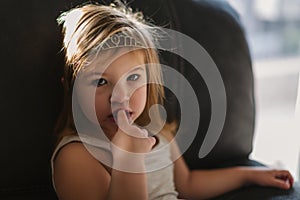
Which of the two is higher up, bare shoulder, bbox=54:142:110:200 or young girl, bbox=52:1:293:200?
A: young girl, bbox=52:1:293:200

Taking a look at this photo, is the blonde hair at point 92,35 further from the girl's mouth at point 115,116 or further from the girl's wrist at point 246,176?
the girl's wrist at point 246,176

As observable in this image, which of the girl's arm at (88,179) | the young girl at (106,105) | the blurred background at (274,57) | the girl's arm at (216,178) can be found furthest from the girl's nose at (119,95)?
the blurred background at (274,57)

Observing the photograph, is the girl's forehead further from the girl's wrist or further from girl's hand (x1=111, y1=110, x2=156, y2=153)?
the girl's wrist

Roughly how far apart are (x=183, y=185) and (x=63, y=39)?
1.31ft

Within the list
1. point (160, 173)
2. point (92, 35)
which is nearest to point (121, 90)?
point (92, 35)

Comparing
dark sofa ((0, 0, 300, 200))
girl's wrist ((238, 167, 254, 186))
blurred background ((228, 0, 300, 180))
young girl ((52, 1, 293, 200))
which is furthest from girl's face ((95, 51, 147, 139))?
blurred background ((228, 0, 300, 180))

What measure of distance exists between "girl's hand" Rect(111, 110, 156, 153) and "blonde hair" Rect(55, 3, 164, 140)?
11 centimetres

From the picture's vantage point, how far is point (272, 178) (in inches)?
41.0

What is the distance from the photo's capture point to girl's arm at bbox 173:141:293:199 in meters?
1.05

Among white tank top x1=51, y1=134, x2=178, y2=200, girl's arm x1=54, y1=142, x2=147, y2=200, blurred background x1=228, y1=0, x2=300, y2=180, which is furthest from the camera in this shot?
blurred background x1=228, y1=0, x2=300, y2=180

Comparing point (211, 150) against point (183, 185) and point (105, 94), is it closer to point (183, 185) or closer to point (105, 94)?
point (183, 185)

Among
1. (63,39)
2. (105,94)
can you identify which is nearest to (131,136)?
(105,94)

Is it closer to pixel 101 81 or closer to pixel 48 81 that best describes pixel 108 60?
pixel 101 81

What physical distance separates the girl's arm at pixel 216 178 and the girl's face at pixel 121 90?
0.59ft
